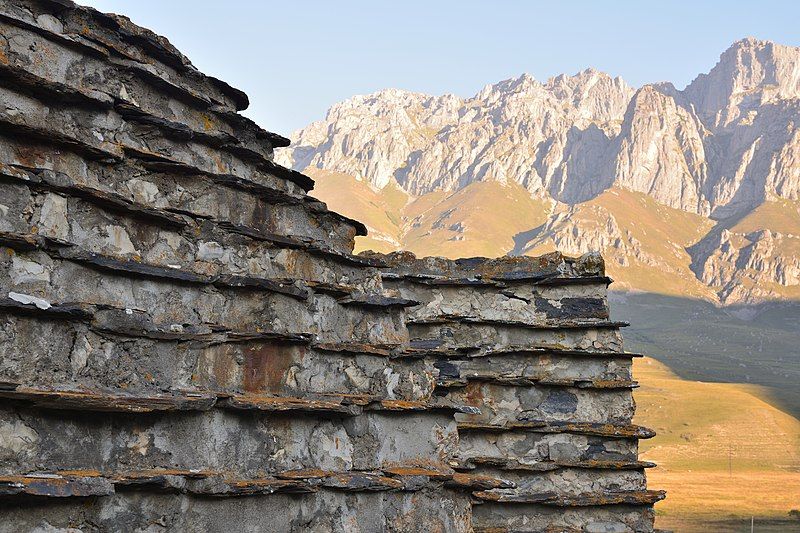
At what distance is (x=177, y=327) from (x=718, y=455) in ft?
398

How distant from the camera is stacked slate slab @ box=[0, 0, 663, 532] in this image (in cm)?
540

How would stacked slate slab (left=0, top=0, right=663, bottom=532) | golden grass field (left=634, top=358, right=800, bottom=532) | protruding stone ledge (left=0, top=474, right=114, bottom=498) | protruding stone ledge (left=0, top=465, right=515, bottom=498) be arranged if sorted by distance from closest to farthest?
protruding stone ledge (left=0, top=474, right=114, bottom=498) < protruding stone ledge (left=0, top=465, right=515, bottom=498) < stacked slate slab (left=0, top=0, right=663, bottom=532) < golden grass field (left=634, top=358, right=800, bottom=532)

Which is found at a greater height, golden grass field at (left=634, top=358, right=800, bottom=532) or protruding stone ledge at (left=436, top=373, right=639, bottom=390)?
golden grass field at (left=634, top=358, right=800, bottom=532)

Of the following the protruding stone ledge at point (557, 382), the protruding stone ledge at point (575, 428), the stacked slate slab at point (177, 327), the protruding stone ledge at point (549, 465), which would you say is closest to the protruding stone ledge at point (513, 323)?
the protruding stone ledge at point (557, 382)

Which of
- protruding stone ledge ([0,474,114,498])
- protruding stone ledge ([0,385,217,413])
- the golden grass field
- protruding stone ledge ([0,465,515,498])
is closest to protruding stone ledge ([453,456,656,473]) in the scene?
protruding stone ledge ([0,465,515,498])

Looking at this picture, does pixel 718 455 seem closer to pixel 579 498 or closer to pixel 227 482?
pixel 579 498

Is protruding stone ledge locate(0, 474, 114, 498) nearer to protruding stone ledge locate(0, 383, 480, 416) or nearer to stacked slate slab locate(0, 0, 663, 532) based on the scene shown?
stacked slate slab locate(0, 0, 663, 532)

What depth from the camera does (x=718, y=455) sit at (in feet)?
386

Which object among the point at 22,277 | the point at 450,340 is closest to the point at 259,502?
the point at 22,277

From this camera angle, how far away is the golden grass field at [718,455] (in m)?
60.0

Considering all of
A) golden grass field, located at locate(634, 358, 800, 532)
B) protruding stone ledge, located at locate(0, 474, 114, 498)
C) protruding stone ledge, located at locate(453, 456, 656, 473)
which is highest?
golden grass field, located at locate(634, 358, 800, 532)

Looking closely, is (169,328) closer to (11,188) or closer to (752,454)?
(11,188)

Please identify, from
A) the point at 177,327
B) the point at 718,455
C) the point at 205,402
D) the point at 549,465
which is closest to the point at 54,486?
the point at 205,402

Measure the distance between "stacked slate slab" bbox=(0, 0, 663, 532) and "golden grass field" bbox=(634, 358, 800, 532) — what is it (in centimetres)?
4313
